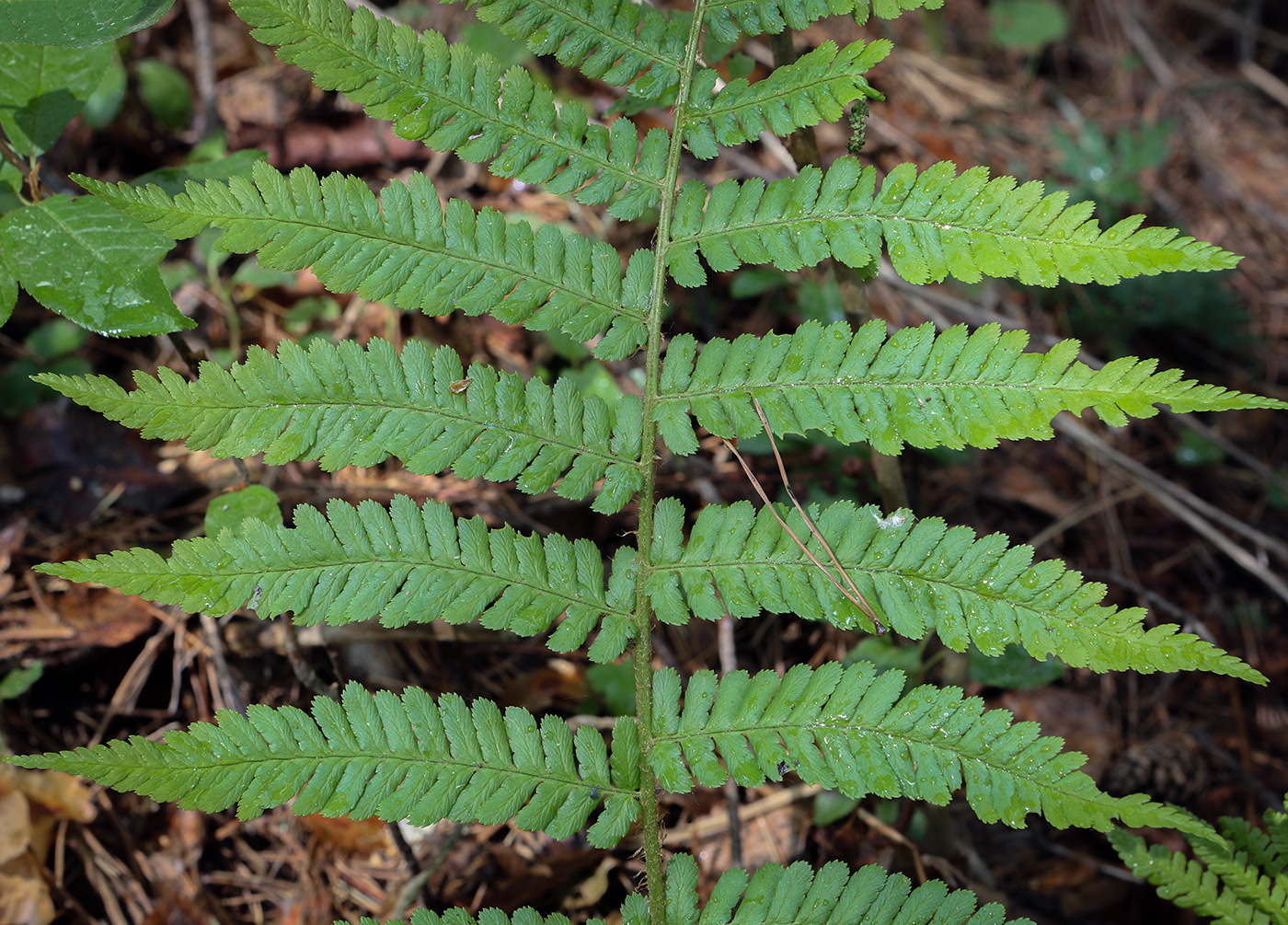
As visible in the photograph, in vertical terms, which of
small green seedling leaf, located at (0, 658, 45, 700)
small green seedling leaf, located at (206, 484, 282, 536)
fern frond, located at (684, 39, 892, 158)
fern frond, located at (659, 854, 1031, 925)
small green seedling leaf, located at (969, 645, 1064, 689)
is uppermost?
fern frond, located at (684, 39, 892, 158)

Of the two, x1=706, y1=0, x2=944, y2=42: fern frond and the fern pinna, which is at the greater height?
x1=706, y1=0, x2=944, y2=42: fern frond

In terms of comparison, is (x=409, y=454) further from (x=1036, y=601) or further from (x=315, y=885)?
(x=315, y=885)

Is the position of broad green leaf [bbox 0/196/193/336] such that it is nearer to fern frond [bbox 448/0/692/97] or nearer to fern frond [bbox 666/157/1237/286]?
fern frond [bbox 448/0/692/97]

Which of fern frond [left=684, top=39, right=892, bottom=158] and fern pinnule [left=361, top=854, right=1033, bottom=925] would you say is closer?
fern pinnule [left=361, top=854, right=1033, bottom=925]

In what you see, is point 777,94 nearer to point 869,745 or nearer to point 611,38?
point 611,38

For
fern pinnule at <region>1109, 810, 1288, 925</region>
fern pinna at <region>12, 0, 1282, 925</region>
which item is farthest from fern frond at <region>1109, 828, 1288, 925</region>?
fern pinna at <region>12, 0, 1282, 925</region>

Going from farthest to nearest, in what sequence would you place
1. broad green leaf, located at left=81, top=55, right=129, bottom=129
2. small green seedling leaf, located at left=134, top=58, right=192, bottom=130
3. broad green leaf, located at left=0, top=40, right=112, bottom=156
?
small green seedling leaf, located at left=134, top=58, right=192, bottom=130 → broad green leaf, located at left=81, top=55, right=129, bottom=129 → broad green leaf, located at left=0, top=40, right=112, bottom=156
